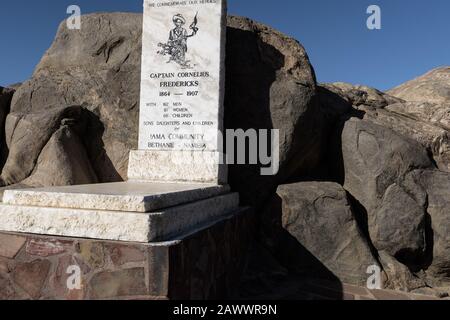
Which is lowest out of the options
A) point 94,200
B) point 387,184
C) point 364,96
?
point 94,200

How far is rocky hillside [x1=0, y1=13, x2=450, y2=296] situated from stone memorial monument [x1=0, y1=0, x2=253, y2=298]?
704 millimetres

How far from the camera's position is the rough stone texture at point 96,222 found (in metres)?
2.53

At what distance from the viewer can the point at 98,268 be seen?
8.38 ft

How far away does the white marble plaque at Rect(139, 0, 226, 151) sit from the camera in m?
4.64

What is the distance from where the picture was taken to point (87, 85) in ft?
18.6

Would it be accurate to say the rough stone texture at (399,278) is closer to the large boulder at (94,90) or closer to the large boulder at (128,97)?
the large boulder at (128,97)

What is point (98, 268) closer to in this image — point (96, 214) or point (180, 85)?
point (96, 214)

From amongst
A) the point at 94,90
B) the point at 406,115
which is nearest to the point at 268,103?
the point at 94,90

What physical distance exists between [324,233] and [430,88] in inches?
199

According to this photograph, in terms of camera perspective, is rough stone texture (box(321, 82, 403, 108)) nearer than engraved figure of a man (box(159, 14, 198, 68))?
No

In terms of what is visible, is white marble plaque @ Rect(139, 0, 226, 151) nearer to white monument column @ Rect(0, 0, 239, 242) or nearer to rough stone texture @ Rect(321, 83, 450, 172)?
white monument column @ Rect(0, 0, 239, 242)

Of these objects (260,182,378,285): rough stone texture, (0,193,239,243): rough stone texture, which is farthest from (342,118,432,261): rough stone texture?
(0,193,239,243): rough stone texture
